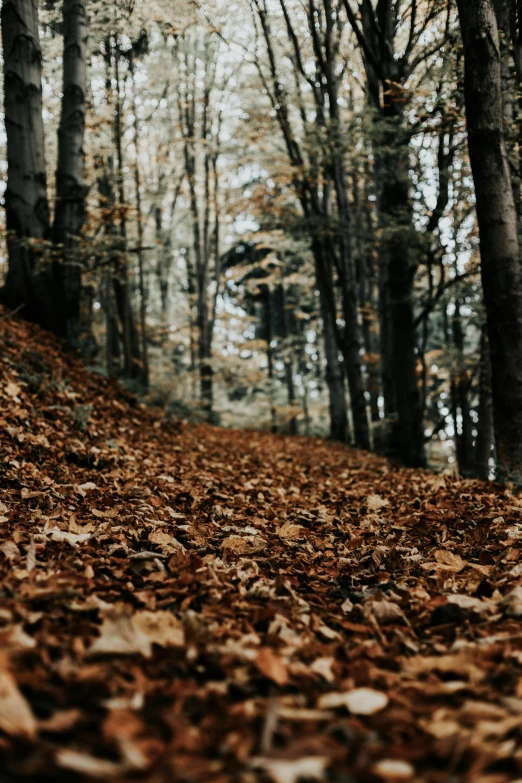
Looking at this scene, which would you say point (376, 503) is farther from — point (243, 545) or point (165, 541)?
point (165, 541)

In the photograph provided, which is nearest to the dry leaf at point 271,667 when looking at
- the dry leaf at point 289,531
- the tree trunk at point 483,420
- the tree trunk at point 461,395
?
the dry leaf at point 289,531

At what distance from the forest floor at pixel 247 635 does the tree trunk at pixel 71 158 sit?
407 centimetres

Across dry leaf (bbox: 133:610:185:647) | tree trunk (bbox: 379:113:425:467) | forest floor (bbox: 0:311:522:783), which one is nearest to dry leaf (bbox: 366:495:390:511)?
forest floor (bbox: 0:311:522:783)

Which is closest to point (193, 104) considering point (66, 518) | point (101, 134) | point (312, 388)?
point (101, 134)

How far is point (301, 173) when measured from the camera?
406 inches

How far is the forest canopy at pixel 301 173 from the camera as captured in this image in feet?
15.7

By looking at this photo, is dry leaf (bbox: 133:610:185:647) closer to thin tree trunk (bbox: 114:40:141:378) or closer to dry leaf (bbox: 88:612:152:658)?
dry leaf (bbox: 88:612:152:658)

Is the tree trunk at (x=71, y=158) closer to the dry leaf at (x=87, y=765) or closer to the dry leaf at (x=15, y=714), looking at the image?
the dry leaf at (x=15, y=714)

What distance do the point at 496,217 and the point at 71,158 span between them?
18.8 feet

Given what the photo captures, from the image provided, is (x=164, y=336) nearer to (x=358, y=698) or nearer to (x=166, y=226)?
(x=166, y=226)

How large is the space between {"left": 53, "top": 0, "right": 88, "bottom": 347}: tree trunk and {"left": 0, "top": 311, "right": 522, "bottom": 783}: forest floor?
4073mm

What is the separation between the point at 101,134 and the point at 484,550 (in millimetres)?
11402

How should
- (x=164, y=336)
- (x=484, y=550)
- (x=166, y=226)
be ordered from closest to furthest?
1. (x=484, y=550)
2. (x=166, y=226)
3. (x=164, y=336)

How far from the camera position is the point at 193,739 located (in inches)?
39.8
